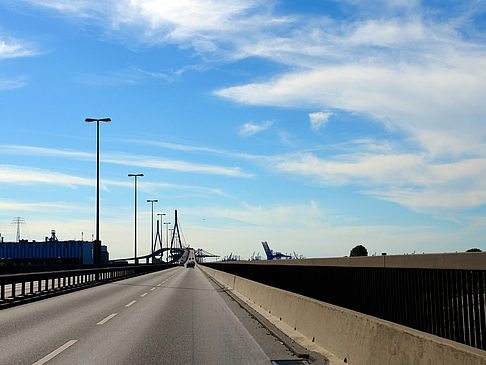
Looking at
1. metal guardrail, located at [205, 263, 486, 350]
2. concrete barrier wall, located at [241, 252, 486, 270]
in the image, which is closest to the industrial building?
concrete barrier wall, located at [241, 252, 486, 270]

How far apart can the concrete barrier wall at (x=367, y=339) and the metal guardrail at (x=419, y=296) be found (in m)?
1.54

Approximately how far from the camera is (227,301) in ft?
66.9

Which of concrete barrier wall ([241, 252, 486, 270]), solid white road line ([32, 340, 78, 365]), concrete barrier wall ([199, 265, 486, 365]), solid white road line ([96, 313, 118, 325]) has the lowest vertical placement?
solid white road line ([96, 313, 118, 325])

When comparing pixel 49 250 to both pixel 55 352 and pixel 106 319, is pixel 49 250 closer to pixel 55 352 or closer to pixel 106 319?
pixel 106 319

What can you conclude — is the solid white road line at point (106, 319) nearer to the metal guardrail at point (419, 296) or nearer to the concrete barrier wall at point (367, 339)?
the concrete barrier wall at point (367, 339)

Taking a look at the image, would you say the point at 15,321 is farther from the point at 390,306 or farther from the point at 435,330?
the point at 435,330

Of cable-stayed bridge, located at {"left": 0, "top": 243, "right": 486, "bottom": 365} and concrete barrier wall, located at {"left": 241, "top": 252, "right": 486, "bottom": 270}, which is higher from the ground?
concrete barrier wall, located at {"left": 241, "top": 252, "right": 486, "bottom": 270}

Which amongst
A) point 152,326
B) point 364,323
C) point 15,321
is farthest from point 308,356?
point 15,321

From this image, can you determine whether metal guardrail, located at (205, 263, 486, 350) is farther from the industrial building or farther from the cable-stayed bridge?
the industrial building

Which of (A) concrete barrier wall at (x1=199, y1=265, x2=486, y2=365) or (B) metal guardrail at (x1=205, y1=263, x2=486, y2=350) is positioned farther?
(B) metal guardrail at (x1=205, y1=263, x2=486, y2=350)

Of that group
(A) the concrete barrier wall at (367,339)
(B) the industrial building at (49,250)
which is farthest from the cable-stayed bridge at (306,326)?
(B) the industrial building at (49,250)

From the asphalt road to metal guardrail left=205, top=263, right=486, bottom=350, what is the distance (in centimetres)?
232

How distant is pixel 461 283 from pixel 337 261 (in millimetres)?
17922

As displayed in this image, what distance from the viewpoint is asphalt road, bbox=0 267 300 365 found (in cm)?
861
